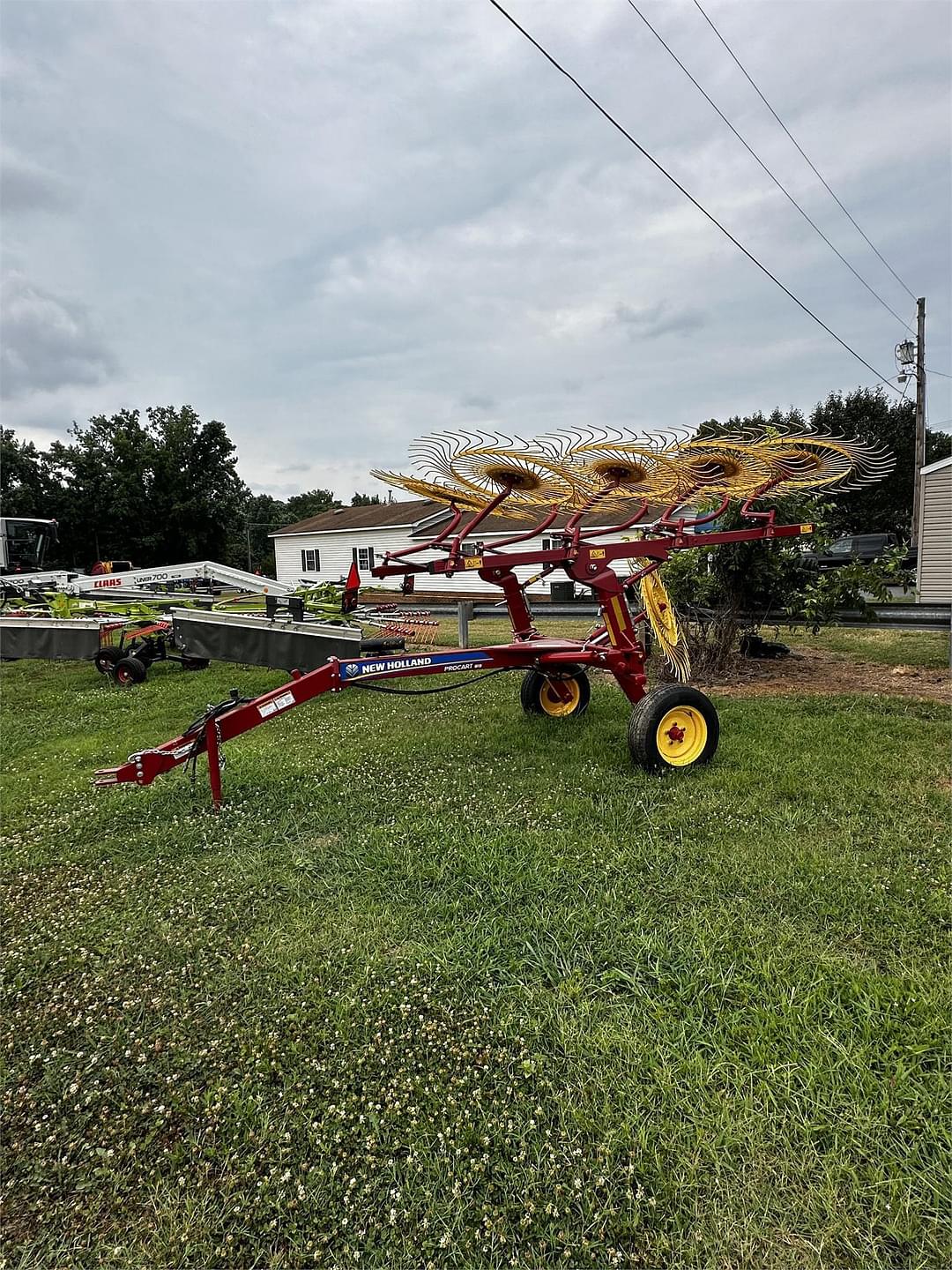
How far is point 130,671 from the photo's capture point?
29.1 ft

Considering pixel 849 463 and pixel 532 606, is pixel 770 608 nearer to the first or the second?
pixel 849 463

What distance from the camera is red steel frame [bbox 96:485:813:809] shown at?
4.11m

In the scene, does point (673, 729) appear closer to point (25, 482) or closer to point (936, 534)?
point (936, 534)

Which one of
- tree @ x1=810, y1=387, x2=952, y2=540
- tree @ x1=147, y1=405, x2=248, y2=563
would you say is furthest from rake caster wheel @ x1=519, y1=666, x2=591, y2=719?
tree @ x1=147, y1=405, x2=248, y2=563

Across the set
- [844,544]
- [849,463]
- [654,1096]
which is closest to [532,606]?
[849,463]

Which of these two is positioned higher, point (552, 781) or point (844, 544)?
point (844, 544)

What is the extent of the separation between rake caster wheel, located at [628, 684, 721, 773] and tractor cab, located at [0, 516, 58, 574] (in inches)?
744

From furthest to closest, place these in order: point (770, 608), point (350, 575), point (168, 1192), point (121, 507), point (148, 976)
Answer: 1. point (121, 507)
2. point (770, 608)
3. point (350, 575)
4. point (148, 976)
5. point (168, 1192)

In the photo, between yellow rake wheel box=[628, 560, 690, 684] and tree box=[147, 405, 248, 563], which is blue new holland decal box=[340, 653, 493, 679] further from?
tree box=[147, 405, 248, 563]

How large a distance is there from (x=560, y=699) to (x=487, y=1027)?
4133 mm

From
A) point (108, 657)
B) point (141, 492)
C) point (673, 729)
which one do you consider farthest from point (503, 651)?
point (141, 492)

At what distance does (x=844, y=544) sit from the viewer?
24531 mm

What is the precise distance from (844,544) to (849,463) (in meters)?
23.1

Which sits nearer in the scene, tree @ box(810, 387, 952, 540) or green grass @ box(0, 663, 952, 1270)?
green grass @ box(0, 663, 952, 1270)
